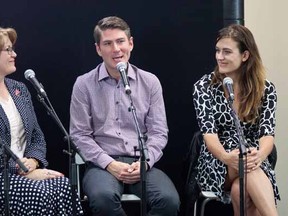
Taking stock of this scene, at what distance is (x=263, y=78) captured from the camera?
11.7 ft

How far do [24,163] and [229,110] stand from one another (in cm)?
126

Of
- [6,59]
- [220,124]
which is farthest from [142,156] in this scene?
[6,59]

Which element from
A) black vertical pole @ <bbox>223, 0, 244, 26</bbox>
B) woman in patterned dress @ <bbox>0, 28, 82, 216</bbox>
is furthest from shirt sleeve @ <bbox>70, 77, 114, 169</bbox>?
black vertical pole @ <bbox>223, 0, 244, 26</bbox>

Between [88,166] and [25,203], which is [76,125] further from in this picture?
[25,203]

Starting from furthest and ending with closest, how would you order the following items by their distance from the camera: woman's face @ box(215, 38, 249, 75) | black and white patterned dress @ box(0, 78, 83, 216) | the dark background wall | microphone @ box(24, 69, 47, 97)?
1. the dark background wall
2. woman's face @ box(215, 38, 249, 75)
3. black and white patterned dress @ box(0, 78, 83, 216)
4. microphone @ box(24, 69, 47, 97)

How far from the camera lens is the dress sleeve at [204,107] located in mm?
3465

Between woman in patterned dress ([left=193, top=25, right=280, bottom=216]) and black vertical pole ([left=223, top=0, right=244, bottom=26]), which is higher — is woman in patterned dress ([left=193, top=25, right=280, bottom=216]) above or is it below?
below

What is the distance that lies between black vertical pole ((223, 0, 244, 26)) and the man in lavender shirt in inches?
34.1

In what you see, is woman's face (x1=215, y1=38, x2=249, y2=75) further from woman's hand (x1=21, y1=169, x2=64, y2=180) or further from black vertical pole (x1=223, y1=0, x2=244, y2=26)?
woman's hand (x1=21, y1=169, x2=64, y2=180)

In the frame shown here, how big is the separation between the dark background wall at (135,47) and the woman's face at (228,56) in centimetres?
71

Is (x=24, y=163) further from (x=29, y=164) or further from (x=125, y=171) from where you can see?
(x=125, y=171)

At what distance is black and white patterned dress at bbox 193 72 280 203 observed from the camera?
3459 millimetres

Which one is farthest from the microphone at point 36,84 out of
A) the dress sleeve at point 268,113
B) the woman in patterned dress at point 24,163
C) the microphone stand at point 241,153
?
the dress sleeve at point 268,113

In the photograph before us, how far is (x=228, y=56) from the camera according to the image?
349 cm
